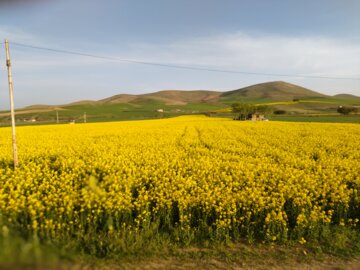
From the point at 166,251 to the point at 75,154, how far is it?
7898 mm

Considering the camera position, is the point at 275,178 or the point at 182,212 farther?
the point at 275,178

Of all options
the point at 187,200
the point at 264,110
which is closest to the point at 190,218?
the point at 187,200

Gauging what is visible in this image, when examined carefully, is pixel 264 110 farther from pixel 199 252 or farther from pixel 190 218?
pixel 199 252

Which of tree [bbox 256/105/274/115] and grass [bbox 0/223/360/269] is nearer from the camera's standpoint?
grass [bbox 0/223/360/269]

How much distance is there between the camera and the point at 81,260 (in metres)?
4.92

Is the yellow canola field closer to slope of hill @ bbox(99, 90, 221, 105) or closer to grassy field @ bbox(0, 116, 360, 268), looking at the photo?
grassy field @ bbox(0, 116, 360, 268)

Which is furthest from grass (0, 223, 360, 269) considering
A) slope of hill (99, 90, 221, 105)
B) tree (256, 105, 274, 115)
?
slope of hill (99, 90, 221, 105)

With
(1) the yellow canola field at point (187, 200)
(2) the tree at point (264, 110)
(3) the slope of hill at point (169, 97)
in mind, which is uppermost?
(3) the slope of hill at point (169, 97)

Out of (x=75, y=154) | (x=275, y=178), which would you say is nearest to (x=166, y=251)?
(x=275, y=178)

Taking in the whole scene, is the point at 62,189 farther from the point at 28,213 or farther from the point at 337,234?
the point at 337,234

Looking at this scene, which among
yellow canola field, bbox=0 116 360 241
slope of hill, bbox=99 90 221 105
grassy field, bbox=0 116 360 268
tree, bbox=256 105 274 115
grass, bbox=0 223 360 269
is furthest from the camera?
slope of hill, bbox=99 90 221 105

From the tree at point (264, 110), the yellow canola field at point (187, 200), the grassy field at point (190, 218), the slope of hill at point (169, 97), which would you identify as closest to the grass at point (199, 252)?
the grassy field at point (190, 218)

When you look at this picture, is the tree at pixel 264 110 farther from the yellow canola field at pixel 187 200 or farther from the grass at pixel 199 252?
the grass at pixel 199 252

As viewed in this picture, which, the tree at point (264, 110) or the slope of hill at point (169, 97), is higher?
the slope of hill at point (169, 97)
